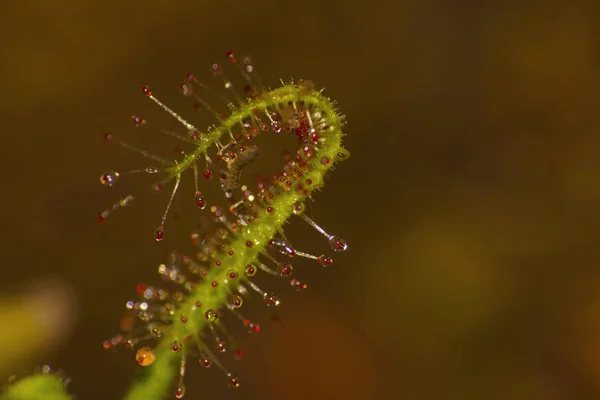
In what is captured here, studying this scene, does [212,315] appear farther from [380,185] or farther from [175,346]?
[380,185]

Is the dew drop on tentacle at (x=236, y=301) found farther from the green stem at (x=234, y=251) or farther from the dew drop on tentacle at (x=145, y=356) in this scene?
the dew drop on tentacle at (x=145, y=356)

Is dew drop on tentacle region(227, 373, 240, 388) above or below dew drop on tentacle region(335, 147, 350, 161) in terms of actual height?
below

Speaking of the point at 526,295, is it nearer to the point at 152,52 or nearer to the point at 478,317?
the point at 478,317

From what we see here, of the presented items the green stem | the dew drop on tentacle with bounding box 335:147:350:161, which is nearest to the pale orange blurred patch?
the green stem

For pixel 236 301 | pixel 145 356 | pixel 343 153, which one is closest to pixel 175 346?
pixel 145 356

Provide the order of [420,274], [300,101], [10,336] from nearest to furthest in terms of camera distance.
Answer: [300,101] → [10,336] → [420,274]

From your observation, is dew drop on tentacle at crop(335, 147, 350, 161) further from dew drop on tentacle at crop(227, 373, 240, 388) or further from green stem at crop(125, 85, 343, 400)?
dew drop on tentacle at crop(227, 373, 240, 388)

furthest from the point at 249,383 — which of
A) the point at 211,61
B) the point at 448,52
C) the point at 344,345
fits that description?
the point at 448,52

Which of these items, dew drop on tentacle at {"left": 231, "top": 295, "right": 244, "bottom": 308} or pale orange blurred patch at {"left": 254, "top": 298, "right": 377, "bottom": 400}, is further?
pale orange blurred patch at {"left": 254, "top": 298, "right": 377, "bottom": 400}
